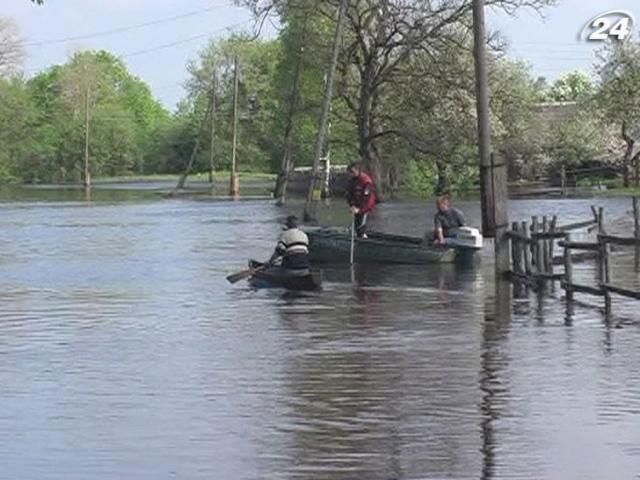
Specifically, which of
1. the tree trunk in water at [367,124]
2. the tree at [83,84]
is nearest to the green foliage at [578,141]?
the tree trunk in water at [367,124]

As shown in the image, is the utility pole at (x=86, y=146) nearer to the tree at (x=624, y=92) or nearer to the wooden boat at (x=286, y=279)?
the tree at (x=624, y=92)

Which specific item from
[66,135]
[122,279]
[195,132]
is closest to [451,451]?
[122,279]

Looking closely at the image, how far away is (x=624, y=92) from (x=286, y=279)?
5904 cm

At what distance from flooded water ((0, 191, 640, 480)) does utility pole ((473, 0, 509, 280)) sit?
76 centimetres

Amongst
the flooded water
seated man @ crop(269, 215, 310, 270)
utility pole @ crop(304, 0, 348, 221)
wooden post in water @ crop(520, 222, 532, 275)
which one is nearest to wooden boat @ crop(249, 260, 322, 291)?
seated man @ crop(269, 215, 310, 270)

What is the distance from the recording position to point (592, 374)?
45.1 ft

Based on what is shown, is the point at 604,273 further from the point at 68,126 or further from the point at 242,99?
the point at 68,126

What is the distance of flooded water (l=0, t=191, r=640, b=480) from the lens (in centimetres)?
1004

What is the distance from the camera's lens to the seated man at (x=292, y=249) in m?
22.7

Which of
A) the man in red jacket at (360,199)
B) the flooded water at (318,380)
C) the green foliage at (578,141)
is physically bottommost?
the flooded water at (318,380)

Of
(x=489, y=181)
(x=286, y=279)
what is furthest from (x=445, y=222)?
(x=286, y=279)

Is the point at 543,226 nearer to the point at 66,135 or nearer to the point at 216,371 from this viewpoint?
the point at 216,371

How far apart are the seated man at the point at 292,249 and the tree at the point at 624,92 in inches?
2223

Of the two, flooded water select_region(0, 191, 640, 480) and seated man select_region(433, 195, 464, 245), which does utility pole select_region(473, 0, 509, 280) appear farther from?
seated man select_region(433, 195, 464, 245)
